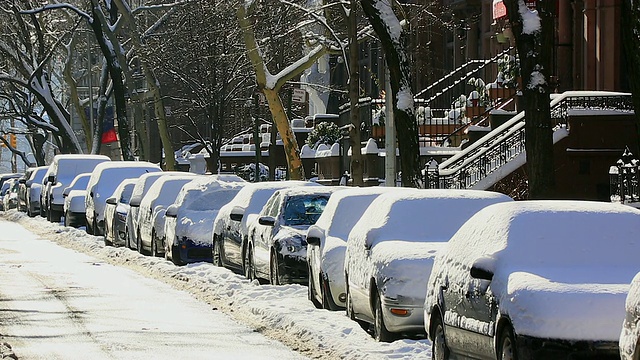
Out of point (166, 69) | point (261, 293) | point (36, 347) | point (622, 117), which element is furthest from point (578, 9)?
point (36, 347)

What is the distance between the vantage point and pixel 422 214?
1467cm

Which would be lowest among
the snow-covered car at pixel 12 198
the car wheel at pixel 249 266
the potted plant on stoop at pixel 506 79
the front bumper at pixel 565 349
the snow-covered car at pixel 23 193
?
the snow-covered car at pixel 12 198

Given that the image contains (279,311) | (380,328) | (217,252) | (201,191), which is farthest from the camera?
(201,191)

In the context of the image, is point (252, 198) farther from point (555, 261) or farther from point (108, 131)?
point (108, 131)

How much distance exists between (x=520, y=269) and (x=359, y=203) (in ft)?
22.8

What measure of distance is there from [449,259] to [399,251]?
78.5 inches

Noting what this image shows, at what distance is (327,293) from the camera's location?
53.6 ft

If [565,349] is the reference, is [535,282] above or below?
above

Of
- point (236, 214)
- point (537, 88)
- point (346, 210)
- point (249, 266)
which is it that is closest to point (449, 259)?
point (346, 210)

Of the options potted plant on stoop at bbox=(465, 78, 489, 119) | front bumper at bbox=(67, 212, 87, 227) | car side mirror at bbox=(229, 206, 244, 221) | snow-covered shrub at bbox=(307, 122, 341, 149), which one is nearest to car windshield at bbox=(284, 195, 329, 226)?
car side mirror at bbox=(229, 206, 244, 221)

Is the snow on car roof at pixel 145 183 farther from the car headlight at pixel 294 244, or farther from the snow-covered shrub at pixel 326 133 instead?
the snow-covered shrub at pixel 326 133

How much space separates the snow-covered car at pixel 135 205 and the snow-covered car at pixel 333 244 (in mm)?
11918

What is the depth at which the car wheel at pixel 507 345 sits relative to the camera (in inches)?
386

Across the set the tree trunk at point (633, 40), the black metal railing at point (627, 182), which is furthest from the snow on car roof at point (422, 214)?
the black metal railing at point (627, 182)
